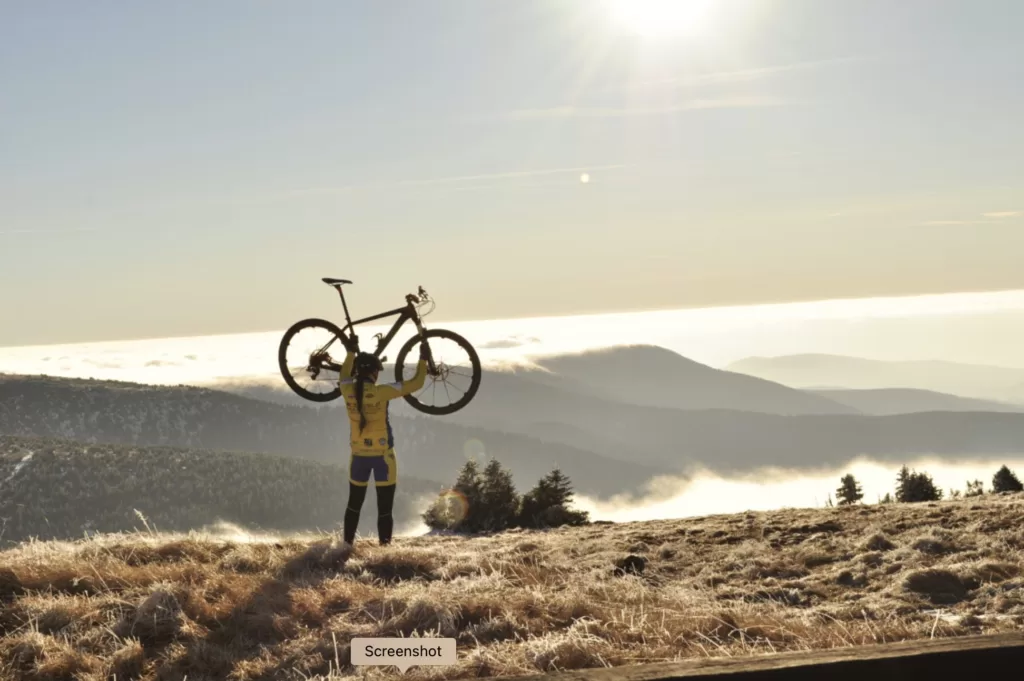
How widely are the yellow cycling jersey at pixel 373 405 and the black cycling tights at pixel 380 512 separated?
25.4 inches

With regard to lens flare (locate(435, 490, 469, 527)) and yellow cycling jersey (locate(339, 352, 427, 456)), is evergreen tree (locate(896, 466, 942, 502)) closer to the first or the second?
lens flare (locate(435, 490, 469, 527))

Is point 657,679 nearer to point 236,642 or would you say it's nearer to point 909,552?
point 236,642

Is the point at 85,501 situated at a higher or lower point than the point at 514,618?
lower

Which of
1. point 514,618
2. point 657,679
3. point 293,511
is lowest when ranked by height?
point 293,511

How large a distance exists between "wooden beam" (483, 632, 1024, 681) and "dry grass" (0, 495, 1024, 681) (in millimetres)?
2746

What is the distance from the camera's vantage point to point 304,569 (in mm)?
9812

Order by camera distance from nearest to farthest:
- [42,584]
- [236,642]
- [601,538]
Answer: [236,642] < [42,584] < [601,538]

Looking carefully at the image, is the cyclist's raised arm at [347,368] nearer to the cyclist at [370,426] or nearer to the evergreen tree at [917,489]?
the cyclist at [370,426]

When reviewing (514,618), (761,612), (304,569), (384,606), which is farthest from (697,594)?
(304,569)

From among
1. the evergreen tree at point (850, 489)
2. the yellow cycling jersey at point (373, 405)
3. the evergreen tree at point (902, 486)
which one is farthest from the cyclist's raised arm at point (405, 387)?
the evergreen tree at point (850, 489)

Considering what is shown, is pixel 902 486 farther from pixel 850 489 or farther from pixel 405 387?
pixel 405 387

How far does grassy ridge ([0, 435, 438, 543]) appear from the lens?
172 metres

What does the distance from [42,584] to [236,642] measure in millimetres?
2732

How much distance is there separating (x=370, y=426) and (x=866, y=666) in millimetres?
11378
